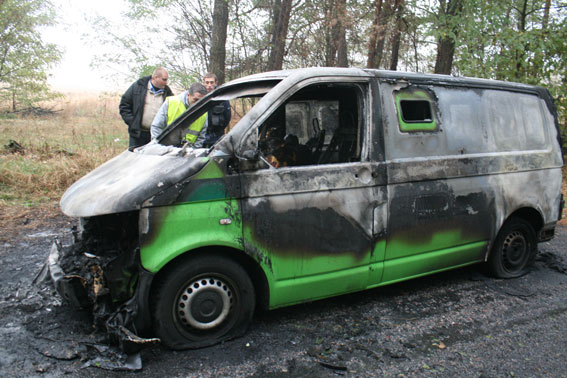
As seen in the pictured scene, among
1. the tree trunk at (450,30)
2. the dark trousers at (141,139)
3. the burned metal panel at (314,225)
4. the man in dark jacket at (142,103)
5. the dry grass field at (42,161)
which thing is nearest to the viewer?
the burned metal panel at (314,225)

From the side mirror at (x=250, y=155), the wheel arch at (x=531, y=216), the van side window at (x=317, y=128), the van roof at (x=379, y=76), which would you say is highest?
the van roof at (x=379, y=76)

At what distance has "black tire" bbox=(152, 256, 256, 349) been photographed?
2.89 metres

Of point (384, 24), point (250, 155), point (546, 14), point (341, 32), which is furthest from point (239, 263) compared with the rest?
point (546, 14)

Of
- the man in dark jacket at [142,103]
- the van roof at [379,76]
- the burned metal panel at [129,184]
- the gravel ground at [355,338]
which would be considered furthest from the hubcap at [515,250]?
the man in dark jacket at [142,103]

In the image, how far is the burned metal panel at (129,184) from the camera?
2746mm

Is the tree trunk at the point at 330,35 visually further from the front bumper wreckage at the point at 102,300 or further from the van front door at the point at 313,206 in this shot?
the front bumper wreckage at the point at 102,300

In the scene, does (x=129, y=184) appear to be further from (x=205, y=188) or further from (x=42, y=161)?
(x=42, y=161)

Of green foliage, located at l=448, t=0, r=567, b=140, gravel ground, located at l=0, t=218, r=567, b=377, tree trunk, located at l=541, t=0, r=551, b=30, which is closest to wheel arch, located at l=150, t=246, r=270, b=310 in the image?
gravel ground, located at l=0, t=218, r=567, b=377

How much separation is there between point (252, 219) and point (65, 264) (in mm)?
1448

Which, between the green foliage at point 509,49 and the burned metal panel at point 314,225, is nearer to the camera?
the burned metal panel at point 314,225

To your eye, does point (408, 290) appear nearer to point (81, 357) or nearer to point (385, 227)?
point (385, 227)

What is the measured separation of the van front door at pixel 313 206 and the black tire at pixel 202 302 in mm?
218

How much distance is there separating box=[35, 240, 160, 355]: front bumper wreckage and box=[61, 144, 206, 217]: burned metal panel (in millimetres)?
374

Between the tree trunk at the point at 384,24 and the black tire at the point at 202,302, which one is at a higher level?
the tree trunk at the point at 384,24
